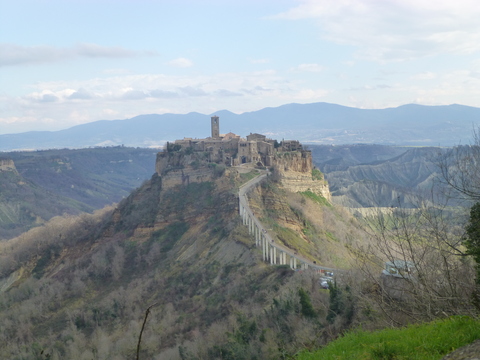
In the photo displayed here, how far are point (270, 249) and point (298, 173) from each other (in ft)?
79.7

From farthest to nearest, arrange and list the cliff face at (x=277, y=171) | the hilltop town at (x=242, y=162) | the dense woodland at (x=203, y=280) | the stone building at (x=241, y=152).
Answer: the stone building at (x=241, y=152) < the hilltop town at (x=242, y=162) < the cliff face at (x=277, y=171) < the dense woodland at (x=203, y=280)

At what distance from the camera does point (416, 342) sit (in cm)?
1125

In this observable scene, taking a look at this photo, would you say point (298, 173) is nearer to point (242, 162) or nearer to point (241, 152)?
point (242, 162)

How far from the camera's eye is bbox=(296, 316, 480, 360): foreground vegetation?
10.7 m

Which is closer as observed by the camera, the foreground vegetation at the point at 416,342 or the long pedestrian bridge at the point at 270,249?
the foreground vegetation at the point at 416,342

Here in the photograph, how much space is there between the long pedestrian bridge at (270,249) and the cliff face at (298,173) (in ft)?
38.9

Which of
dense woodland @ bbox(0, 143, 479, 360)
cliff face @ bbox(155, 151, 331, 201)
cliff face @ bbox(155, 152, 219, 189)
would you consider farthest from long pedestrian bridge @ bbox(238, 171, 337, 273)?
cliff face @ bbox(155, 152, 219, 189)


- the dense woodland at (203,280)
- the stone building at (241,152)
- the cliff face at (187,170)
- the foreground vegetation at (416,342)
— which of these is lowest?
the dense woodland at (203,280)

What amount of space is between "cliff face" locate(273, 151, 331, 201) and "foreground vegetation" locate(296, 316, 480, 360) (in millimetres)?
45730

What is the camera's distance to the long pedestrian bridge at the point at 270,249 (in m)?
37.2

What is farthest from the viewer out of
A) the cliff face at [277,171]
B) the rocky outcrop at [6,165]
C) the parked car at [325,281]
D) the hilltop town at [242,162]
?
the rocky outcrop at [6,165]

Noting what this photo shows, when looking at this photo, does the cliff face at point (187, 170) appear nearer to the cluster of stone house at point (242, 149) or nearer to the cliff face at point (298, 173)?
the cluster of stone house at point (242, 149)

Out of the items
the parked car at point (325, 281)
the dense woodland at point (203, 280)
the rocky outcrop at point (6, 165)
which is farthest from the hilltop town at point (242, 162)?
the rocky outcrop at point (6, 165)

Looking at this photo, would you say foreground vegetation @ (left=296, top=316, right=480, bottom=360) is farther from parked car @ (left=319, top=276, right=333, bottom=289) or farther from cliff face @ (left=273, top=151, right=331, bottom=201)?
cliff face @ (left=273, top=151, right=331, bottom=201)
